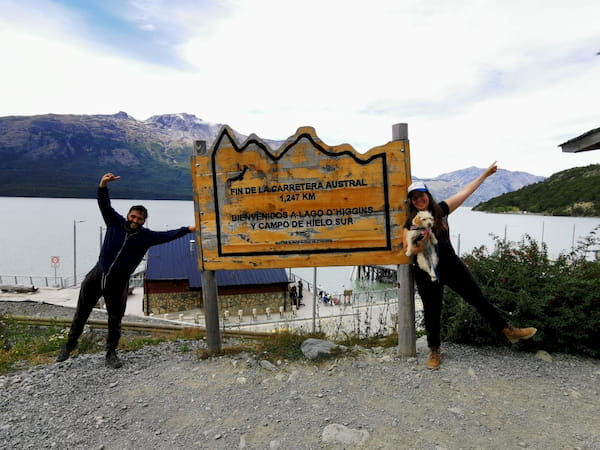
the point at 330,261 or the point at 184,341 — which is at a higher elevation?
the point at 330,261

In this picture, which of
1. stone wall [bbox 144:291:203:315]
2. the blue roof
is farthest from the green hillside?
stone wall [bbox 144:291:203:315]

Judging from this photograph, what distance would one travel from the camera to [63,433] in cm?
323

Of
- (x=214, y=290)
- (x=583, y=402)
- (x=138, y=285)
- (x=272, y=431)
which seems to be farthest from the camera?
(x=138, y=285)

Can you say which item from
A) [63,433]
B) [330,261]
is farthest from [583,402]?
[63,433]

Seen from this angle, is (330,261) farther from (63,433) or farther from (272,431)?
(63,433)

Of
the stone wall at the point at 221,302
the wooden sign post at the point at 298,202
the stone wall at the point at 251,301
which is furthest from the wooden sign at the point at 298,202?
the stone wall at the point at 251,301

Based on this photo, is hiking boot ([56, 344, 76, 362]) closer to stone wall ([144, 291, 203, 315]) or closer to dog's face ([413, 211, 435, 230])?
dog's face ([413, 211, 435, 230])

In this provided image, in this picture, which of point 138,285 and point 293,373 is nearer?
point 293,373

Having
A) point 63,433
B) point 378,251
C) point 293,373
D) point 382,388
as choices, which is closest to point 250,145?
point 378,251

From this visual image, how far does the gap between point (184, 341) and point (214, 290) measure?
5.19ft

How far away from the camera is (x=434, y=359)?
4227mm

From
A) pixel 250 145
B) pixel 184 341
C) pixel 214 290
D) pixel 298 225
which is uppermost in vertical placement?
pixel 250 145

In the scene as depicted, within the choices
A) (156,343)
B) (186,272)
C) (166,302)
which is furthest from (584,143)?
(166,302)

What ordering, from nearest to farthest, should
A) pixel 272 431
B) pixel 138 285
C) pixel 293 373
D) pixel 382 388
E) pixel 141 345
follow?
pixel 272 431 < pixel 382 388 < pixel 293 373 < pixel 141 345 < pixel 138 285
